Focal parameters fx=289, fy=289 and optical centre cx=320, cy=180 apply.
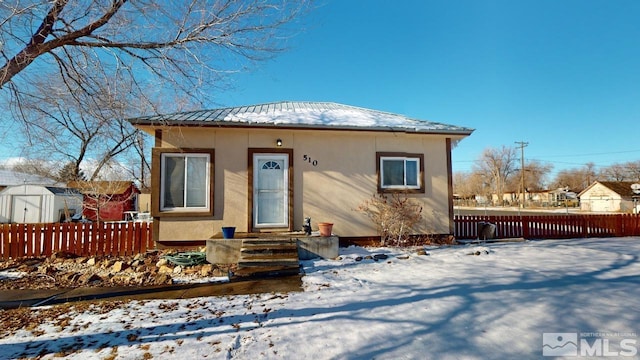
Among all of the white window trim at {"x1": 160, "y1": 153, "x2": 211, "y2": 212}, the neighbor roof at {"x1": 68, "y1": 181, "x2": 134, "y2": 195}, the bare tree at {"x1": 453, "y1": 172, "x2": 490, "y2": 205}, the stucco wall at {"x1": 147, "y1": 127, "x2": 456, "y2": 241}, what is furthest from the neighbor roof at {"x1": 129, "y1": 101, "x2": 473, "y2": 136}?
the bare tree at {"x1": 453, "y1": 172, "x2": 490, "y2": 205}

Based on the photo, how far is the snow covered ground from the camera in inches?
114

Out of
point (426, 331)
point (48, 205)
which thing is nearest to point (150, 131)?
point (426, 331)

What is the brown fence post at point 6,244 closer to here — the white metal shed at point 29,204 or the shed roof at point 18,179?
the white metal shed at point 29,204

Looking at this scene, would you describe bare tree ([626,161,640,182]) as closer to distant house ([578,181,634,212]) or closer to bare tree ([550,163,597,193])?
bare tree ([550,163,597,193])

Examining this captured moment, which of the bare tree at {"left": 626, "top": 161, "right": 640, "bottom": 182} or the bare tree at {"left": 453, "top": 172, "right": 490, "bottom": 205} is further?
the bare tree at {"left": 453, "top": 172, "right": 490, "bottom": 205}

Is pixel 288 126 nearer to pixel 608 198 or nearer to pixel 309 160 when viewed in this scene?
pixel 309 160

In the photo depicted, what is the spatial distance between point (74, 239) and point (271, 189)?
5.10 m

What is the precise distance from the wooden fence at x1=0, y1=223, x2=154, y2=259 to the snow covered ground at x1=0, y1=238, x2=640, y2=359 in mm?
3912

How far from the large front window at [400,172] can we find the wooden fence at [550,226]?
→ 2388 mm

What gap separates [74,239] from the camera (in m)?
7.36

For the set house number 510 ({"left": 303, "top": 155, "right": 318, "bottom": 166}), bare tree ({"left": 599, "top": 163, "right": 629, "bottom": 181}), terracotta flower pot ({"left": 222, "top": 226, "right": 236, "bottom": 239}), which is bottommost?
terracotta flower pot ({"left": 222, "top": 226, "right": 236, "bottom": 239})

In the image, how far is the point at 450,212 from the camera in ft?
29.0

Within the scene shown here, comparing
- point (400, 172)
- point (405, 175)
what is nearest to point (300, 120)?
point (400, 172)

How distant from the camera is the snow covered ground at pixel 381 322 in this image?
2.90 meters
